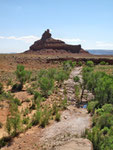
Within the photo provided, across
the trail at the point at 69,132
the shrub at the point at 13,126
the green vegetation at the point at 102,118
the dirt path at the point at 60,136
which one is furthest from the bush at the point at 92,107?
the shrub at the point at 13,126

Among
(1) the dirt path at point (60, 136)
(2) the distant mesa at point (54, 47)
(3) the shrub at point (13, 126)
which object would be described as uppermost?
(2) the distant mesa at point (54, 47)

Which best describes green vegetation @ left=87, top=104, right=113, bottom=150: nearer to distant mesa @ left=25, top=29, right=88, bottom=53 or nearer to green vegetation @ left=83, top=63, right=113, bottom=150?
green vegetation @ left=83, top=63, right=113, bottom=150

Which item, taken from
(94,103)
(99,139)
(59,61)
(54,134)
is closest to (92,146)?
(99,139)

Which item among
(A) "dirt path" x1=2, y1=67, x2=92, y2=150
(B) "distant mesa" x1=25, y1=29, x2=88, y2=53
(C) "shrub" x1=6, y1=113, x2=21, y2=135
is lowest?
(A) "dirt path" x1=2, y1=67, x2=92, y2=150

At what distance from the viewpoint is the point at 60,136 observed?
7.65 meters

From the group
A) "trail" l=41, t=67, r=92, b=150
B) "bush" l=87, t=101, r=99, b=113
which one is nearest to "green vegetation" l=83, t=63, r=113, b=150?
"bush" l=87, t=101, r=99, b=113

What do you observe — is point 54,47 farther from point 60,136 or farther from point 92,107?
point 60,136

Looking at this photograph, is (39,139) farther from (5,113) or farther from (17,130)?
(5,113)

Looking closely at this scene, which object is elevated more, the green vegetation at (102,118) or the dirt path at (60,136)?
the green vegetation at (102,118)

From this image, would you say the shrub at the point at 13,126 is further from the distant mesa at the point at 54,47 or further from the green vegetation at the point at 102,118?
the distant mesa at the point at 54,47

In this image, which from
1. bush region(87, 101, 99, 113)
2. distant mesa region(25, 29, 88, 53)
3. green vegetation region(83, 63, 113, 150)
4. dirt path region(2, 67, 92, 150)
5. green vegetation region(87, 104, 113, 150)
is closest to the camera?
green vegetation region(87, 104, 113, 150)

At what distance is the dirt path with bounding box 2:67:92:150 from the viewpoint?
6258 mm

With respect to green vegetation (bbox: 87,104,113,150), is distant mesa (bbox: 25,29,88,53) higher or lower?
higher

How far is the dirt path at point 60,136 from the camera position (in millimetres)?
6258
